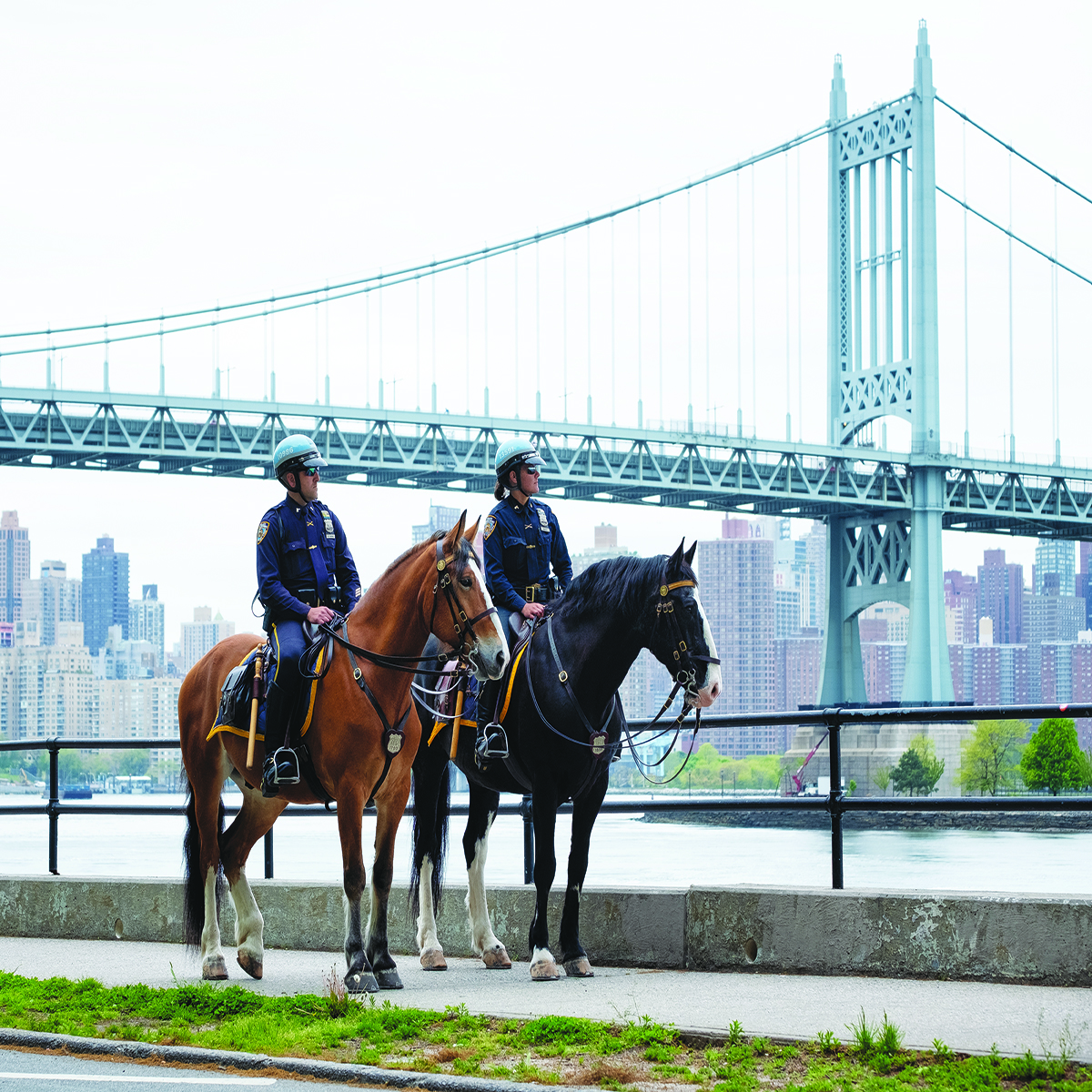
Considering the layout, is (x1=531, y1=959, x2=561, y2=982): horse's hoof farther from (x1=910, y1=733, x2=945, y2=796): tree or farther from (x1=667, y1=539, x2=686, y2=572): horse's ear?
(x1=910, y1=733, x2=945, y2=796): tree

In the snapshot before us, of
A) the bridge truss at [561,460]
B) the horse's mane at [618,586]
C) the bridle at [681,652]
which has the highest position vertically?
the bridge truss at [561,460]

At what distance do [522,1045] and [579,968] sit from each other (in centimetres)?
163

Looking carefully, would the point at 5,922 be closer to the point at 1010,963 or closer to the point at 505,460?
the point at 505,460

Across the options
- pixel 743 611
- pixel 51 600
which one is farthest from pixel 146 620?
pixel 743 611

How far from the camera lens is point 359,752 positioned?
660 cm

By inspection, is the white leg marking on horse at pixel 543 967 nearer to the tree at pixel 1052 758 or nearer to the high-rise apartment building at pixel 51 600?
the tree at pixel 1052 758

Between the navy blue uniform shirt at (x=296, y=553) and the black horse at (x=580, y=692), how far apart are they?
0.79 metres

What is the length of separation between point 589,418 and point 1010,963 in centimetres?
5209

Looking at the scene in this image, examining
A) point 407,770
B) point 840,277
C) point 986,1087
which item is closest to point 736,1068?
point 986,1087

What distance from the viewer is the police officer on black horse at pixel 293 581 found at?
677 cm

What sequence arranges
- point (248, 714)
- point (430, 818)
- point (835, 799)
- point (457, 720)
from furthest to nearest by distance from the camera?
point (430, 818) < point (457, 720) < point (248, 714) < point (835, 799)

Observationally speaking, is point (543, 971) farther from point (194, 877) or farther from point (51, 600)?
point (51, 600)

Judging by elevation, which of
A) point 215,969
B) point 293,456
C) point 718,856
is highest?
point 293,456

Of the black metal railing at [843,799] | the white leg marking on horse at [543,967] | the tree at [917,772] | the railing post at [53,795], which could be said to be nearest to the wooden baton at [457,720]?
the black metal railing at [843,799]
